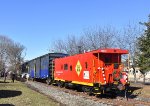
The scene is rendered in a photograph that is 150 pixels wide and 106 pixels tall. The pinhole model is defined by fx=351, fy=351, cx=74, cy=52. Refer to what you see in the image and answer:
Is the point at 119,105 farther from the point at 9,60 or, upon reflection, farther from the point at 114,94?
the point at 9,60

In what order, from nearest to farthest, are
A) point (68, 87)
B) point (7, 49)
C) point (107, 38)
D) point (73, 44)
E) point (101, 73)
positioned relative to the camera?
1. point (101, 73)
2. point (68, 87)
3. point (107, 38)
4. point (73, 44)
5. point (7, 49)

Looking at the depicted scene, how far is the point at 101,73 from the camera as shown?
23797mm

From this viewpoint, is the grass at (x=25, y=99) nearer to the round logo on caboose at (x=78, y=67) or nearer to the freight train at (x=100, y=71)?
the freight train at (x=100, y=71)

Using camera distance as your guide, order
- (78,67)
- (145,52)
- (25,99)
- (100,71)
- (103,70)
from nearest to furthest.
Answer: (25,99)
(103,70)
(100,71)
(78,67)
(145,52)

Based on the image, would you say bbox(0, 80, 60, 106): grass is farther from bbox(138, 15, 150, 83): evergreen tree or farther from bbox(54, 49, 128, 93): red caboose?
bbox(138, 15, 150, 83): evergreen tree

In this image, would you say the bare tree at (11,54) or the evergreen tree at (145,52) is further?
the bare tree at (11,54)

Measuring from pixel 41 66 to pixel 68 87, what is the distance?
13.5m

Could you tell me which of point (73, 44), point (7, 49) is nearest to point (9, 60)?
point (7, 49)

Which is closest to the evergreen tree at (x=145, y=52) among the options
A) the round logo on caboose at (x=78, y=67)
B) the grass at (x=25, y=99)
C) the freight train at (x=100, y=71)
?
the freight train at (x=100, y=71)

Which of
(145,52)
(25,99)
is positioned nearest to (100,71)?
(25,99)

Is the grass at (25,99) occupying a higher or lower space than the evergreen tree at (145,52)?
lower

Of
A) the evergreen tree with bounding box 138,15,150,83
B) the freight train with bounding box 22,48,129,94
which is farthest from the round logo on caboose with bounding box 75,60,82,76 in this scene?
the evergreen tree with bounding box 138,15,150,83

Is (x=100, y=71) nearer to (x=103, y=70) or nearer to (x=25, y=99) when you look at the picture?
(x=103, y=70)

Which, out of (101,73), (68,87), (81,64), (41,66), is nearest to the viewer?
(101,73)
